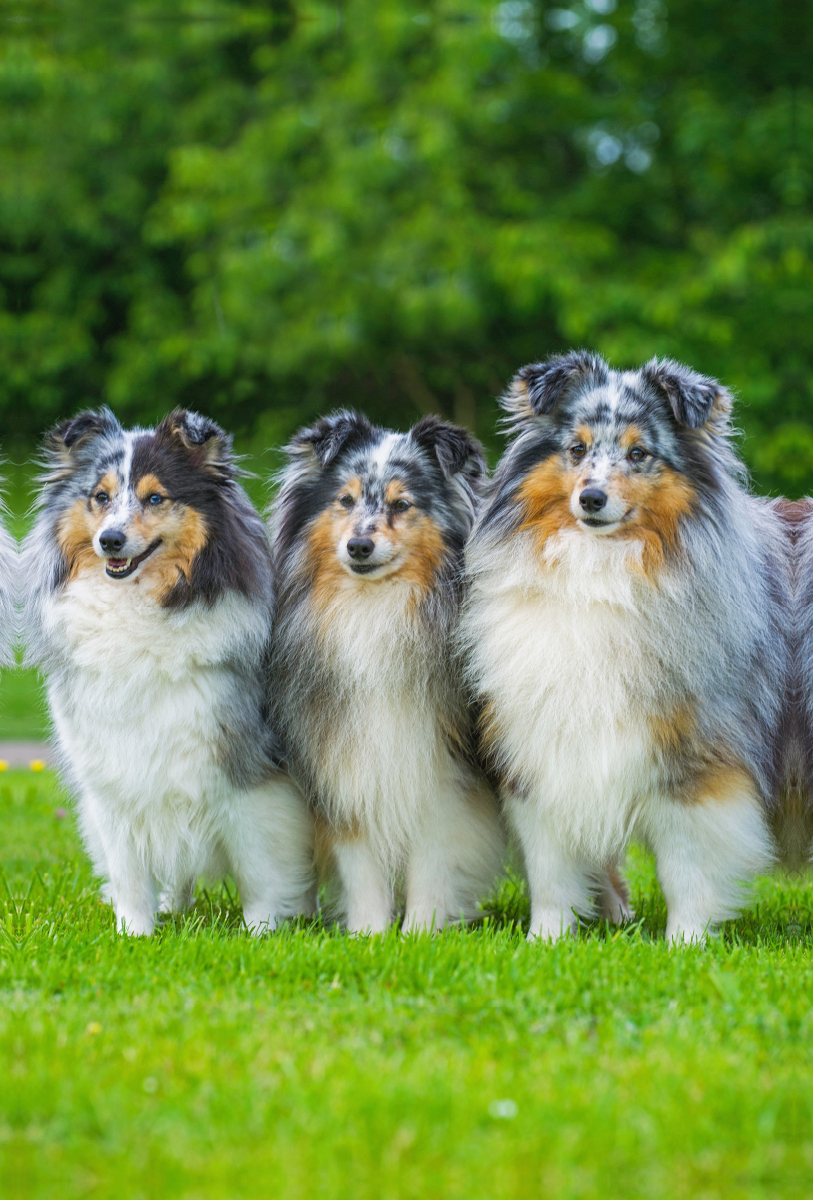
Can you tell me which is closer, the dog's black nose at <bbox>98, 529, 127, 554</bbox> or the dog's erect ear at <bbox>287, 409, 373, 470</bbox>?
the dog's black nose at <bbox>98, 529, 127, 554</bbox>

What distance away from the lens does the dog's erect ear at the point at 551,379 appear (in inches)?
185

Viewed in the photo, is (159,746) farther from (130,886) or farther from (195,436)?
(195,436)

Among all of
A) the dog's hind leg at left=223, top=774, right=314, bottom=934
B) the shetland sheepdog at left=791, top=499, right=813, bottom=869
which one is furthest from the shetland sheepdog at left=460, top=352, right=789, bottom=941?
the dog's hind leg at left=223, top=774, right=314, bottom=934

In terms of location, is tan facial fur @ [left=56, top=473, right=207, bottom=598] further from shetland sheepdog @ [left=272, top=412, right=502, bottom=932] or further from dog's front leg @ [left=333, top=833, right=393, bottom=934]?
dog's front leg @ [left=333, top=833, right=393, bottom=934]

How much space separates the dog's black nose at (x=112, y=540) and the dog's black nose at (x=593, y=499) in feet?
5.45

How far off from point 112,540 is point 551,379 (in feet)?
5.60

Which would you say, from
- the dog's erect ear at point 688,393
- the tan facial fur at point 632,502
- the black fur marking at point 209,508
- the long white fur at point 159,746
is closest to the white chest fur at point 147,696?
the long white fur at point 159,746

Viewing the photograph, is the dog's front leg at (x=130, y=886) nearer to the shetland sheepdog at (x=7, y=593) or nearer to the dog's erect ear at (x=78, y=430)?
the shetland sheepdog at (x=7, y=593)

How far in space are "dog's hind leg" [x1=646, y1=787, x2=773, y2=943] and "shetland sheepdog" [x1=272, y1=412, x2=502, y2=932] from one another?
0.72 m

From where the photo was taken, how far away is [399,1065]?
10.5 feet

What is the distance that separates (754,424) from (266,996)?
11.9 m

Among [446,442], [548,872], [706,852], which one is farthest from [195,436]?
[706,852]

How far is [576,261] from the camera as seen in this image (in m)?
14.5

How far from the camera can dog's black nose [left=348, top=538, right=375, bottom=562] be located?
4766 millimetres
